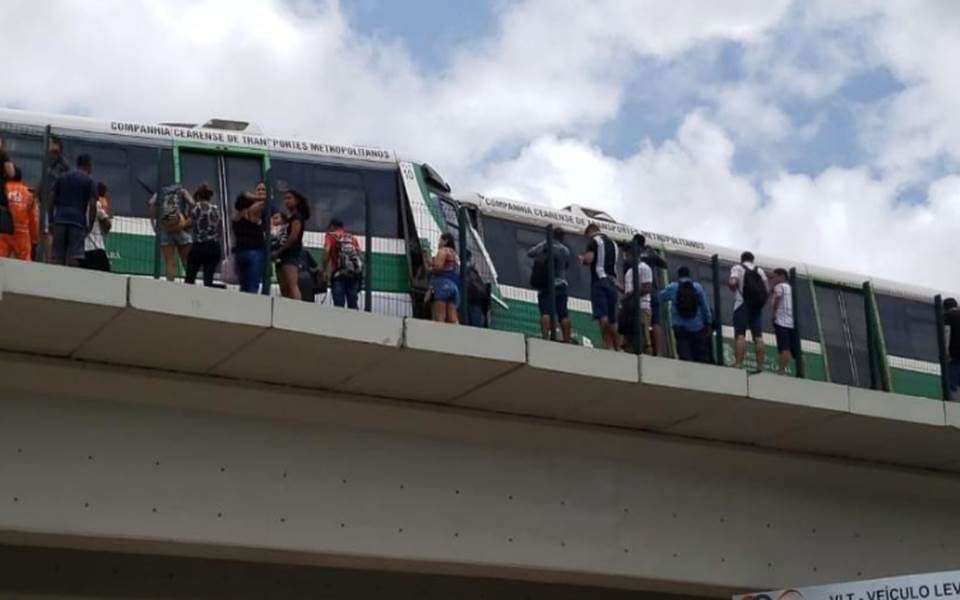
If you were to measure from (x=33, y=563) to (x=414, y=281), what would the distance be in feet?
23.4

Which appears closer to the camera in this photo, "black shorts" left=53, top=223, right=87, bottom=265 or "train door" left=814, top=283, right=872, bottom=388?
"black shorts" left=53, top=223, right=87, bottom=265

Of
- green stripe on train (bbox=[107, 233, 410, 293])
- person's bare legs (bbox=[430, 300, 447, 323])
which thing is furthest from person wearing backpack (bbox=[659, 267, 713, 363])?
green stripe on train (bbox=[107, 233, 410, 293])

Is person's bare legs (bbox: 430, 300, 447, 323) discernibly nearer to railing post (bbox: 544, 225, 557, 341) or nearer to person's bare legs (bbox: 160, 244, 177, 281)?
railing post (bbox: 544, 225, 557, 341)

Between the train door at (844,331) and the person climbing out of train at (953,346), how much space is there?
6807mm

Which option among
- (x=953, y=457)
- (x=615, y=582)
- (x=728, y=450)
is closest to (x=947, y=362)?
(x=953, y=457)

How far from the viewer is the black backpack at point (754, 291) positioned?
14.9 meters

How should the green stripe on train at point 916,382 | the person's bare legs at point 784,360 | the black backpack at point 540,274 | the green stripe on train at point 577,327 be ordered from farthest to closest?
the green stripe on train at point 916,382, the green stripe on train at point 577,327, the person's bare legs at point 784,360, the black backpack at point 540,274

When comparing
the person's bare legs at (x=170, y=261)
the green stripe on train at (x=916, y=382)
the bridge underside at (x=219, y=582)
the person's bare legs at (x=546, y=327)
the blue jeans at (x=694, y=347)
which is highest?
the green stripe on train at (x=916, y=382)

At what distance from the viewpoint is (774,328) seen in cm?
1520

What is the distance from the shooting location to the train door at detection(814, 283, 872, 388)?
2311 cm

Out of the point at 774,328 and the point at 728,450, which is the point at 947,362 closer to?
the point at 774,328

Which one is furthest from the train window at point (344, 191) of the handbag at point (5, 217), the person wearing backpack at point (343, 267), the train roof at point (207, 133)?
the handbag at point (5, 217)

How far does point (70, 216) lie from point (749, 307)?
275 inches

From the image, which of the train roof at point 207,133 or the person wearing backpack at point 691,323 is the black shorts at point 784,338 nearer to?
the person wearing backpack at point 691,323
